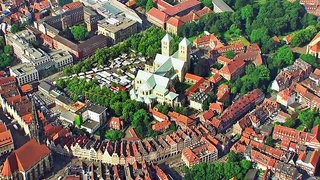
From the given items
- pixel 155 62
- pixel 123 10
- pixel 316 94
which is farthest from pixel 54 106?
pixel 316 94

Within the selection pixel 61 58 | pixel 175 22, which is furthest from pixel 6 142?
pixel 175 22

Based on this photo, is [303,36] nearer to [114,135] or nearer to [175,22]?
[175,22]

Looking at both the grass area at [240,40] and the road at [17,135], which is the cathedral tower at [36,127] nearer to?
the road at [17,135]

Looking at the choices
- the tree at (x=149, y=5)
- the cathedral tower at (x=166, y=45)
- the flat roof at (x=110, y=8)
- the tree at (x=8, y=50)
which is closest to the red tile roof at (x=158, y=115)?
the cathedral tower at (x=166, y=45)

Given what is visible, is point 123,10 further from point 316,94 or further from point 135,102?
point 316,94

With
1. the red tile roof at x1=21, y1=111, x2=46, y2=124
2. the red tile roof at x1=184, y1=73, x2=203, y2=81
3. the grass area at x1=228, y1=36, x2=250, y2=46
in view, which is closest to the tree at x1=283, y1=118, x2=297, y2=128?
the red tile roof at x1=184, y1=73, x2=203, y2=81

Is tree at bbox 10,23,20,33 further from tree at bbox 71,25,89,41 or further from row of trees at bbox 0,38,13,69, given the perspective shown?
tree at bbox 71,25,89,41
